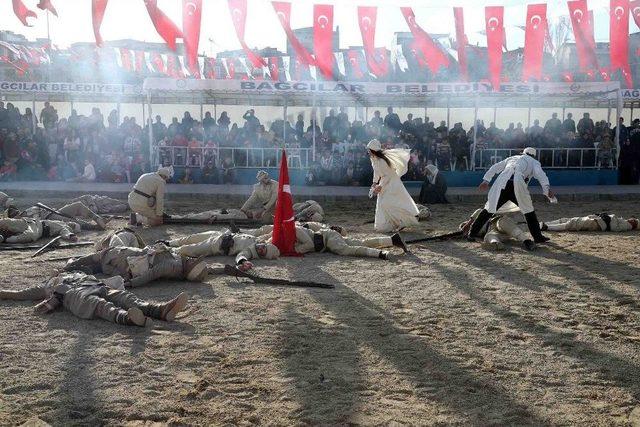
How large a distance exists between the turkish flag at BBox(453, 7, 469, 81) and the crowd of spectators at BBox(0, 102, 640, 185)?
1578mm

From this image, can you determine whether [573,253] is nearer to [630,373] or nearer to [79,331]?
[630,373]

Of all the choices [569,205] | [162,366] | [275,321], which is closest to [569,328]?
[275,321]

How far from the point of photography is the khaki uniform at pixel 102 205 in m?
13.1

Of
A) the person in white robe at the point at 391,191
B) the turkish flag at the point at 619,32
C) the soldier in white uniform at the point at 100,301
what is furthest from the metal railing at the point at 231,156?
the soldier in white uniform at the point at 100,301

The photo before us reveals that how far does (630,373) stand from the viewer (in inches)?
176

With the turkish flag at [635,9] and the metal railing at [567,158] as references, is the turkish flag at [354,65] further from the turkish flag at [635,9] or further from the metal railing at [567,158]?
the turkish flag at [635,9]

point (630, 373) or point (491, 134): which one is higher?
point (491, 134)

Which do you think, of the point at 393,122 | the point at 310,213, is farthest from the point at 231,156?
the point at 310,213

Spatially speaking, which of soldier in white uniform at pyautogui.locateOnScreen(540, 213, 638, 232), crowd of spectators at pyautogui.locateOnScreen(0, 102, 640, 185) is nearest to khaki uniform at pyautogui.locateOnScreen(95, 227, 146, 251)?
soldier in white uniform at pyautogui.locateOnScreen(540, 213, 638, 232)

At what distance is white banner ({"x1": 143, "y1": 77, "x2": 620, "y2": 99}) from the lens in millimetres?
17547

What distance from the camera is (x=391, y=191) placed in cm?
1084

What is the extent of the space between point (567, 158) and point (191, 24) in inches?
413

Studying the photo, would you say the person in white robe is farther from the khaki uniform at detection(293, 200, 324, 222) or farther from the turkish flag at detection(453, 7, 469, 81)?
the turkish flag at detection(453, 7, 469, 81)

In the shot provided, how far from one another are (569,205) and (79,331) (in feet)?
41.2
